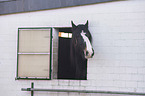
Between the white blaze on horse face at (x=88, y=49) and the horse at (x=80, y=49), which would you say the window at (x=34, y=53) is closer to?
the horse at (x=80, y=49)

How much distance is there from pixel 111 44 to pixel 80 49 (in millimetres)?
683

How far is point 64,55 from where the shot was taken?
815cm

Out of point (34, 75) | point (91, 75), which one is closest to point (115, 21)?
point (91, 75)

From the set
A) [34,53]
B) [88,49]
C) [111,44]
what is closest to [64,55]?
[34,53]

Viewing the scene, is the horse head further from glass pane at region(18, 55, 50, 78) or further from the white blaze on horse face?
glass pane at region(18, 55, 50, 78)

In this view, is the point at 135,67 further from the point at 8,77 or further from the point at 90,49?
the point at 8,77

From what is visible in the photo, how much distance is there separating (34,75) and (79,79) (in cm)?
104

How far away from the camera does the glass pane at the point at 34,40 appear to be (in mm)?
6844

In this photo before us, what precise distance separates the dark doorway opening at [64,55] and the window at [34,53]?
966 mm

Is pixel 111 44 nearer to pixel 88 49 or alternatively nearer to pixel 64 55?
pixel 88 49

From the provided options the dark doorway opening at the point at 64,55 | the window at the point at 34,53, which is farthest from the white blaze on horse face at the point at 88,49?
the dark doorway opening at the point at 64,55

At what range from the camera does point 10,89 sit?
281 inches

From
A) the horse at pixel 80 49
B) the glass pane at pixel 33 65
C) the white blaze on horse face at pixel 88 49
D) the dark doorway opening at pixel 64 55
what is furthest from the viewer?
the dark doorway opening at pixel 64 55

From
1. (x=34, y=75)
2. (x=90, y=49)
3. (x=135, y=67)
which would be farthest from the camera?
(x=34, y=75)
